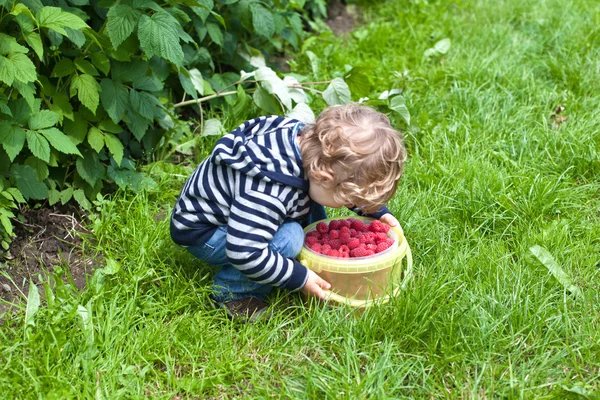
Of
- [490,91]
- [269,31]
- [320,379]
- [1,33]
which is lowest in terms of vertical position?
[490,91]

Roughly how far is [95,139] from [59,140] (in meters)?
0.27

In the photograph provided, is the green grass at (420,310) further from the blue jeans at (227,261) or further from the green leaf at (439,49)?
the green leaf at (439,49)

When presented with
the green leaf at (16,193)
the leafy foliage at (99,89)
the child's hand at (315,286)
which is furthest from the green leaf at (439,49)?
the green leaf at (16,193)

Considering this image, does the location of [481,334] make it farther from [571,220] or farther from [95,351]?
[95,351]

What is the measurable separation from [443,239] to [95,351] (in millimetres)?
1368

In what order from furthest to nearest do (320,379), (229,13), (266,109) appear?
(229,13) < (266,109) < (320,379)

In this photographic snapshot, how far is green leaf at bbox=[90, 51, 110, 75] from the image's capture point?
107 inches

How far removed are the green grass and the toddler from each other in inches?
7.1

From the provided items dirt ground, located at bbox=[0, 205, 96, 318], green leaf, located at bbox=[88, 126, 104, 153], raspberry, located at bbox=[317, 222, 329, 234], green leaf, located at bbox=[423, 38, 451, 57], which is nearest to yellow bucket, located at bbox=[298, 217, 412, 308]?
raspberry, located at bbox=[317, 222, 329, 234]

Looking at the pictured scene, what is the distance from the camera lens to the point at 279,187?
226 centimetres

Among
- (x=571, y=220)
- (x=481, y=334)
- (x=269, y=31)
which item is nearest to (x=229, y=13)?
(x=269, y=31)

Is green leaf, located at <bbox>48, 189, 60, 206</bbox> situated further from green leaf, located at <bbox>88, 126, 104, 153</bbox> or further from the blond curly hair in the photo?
the blond curly hair

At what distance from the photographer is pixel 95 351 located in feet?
7.07

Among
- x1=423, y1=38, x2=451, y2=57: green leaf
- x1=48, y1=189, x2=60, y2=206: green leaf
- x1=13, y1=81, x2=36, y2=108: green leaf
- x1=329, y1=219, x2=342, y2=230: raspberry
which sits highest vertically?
x1=13, y1=81, x2=36, y2=108: green leaf
